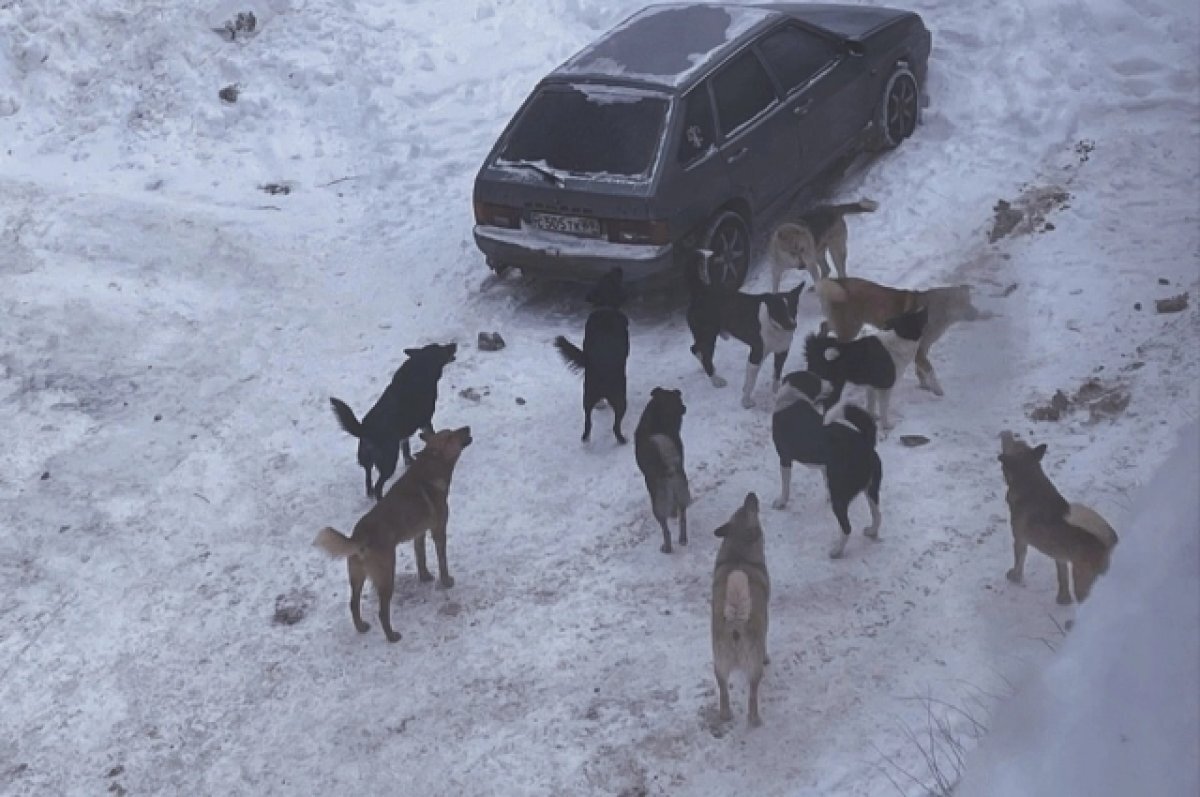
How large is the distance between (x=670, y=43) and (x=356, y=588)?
5724mm

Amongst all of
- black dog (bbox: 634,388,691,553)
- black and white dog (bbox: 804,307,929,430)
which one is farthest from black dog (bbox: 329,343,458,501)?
black and white dog (bbox: 804,307,929,430)

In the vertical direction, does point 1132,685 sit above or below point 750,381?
above

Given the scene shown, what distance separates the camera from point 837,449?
25.2ft

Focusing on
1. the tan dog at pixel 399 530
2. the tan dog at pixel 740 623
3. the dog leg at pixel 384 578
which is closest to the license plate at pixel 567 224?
the tan dog at pixel 399 530

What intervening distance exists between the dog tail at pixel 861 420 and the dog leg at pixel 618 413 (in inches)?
66.6

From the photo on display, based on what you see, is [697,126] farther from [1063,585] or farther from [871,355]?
[1063,585]

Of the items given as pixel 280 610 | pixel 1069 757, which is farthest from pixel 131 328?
pixel 1069 757

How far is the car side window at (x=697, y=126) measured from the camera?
10359 mm

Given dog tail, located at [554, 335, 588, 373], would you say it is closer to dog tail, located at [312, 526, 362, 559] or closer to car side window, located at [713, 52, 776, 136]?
dog tail, located at [312, 526, 362, 559]

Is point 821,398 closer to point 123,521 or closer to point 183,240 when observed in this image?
point 123,521

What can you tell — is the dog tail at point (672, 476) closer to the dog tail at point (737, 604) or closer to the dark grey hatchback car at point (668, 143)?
the dog tail at point (737, 604)

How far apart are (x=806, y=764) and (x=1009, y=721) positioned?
244cm

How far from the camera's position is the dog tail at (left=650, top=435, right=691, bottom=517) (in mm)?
8008

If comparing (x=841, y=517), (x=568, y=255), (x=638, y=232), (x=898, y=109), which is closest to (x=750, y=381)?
(x=638, y=232)
